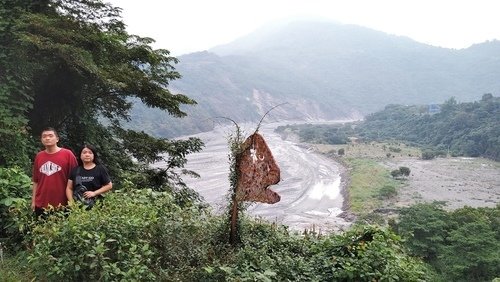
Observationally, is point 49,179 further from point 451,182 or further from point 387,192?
point 451,182

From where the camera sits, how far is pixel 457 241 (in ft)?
86.2

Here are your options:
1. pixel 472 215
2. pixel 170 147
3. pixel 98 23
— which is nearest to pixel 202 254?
pixel 170 147

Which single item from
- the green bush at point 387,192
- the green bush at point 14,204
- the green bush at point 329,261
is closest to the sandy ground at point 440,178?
the green bush at point 387,192

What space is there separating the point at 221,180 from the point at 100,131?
3983 cm

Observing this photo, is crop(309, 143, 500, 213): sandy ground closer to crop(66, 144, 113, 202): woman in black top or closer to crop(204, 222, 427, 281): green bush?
crop(204, 222, 427, 281): green bush

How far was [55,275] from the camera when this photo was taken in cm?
409

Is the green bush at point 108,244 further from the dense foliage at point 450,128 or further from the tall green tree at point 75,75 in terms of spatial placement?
the dense foliage at point 450,128

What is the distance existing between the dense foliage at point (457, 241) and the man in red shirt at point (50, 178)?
21.0 m

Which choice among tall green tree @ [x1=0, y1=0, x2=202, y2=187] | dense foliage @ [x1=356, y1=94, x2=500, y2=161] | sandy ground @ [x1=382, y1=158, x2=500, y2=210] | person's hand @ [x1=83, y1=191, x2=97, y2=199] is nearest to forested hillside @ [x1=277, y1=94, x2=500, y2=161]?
dense foliage @ [x1=356, y1=94, x2=500, y2=161]

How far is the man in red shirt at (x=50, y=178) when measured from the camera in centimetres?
502

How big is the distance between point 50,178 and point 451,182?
61.3 metres

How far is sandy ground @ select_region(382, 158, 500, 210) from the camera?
47625 millimetres

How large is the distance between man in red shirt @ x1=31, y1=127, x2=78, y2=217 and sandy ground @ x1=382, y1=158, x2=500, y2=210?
4448 centimetres

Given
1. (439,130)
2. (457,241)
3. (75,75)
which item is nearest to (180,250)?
(75,75)
